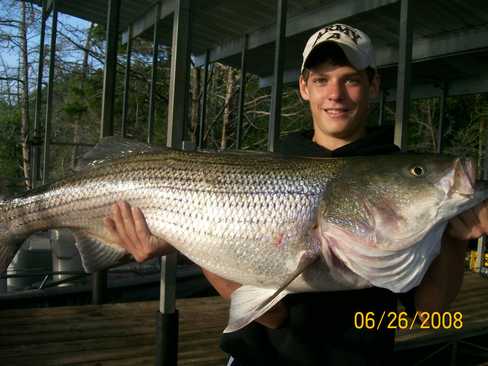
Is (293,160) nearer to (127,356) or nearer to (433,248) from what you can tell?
(433,248)

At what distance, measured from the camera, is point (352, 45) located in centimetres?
210

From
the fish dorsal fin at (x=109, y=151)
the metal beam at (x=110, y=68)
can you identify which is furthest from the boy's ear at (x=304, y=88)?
the metal beam at (x=110, y=68)

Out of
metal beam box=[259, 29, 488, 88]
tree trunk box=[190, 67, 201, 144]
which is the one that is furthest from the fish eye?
tree trunk box=[190, 67, 201, 144]

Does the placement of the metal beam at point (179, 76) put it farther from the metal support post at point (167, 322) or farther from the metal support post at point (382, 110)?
the metal support post at point (382, 110)

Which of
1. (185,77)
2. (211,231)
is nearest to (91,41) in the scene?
(185,77)

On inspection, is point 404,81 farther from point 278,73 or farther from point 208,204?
point 208,204

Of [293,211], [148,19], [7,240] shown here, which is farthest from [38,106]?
[293,211]

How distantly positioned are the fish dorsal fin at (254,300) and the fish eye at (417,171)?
1.72 feet

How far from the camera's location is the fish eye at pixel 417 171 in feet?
5.90

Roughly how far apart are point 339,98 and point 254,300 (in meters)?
1.01

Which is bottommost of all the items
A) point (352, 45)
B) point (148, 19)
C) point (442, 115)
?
point (352, 45)

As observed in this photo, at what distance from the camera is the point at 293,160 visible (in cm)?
207

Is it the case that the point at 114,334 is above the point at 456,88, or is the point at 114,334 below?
below

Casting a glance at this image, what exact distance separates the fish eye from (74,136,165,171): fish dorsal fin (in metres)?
1.41
